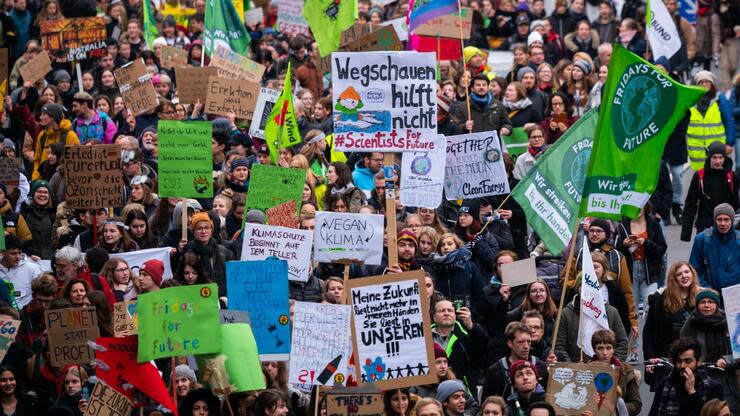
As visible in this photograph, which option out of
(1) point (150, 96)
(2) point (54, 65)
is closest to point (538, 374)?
(1) point (150, 96)

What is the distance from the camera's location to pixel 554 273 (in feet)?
52.4

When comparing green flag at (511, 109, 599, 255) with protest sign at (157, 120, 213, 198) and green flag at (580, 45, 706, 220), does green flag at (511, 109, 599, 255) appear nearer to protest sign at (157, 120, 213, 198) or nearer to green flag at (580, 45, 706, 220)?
green flag at (580, 45, 706, 220)

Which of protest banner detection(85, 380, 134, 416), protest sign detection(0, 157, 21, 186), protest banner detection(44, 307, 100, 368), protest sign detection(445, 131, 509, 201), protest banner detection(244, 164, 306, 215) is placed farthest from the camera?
protest sign detection(0, 157, 21, 186)

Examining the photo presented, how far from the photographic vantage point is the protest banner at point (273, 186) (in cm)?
1623

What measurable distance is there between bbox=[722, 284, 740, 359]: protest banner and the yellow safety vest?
25.7 ft

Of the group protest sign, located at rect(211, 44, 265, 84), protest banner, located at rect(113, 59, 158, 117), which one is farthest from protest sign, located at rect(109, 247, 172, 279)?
protest sign, located at rect(211, 44, 265, 84)

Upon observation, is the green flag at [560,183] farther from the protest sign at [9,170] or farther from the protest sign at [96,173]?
the protest sign at [9,170]

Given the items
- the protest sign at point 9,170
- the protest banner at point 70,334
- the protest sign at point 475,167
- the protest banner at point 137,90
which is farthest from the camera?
the protest banner at point 137,90

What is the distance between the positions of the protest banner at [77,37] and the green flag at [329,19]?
8.75 feet

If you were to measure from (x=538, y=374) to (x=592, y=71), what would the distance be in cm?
978

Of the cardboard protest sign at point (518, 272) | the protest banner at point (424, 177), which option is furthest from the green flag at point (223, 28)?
the cardboard protest sign at point (518, 272)

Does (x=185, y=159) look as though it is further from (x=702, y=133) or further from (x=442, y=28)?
(x=702, y=133)

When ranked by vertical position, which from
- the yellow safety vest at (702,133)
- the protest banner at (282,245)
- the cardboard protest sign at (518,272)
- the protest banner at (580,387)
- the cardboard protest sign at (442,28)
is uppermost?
the cardboard protest sign at (442,28)

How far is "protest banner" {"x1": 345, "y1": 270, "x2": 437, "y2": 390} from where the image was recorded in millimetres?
13094
